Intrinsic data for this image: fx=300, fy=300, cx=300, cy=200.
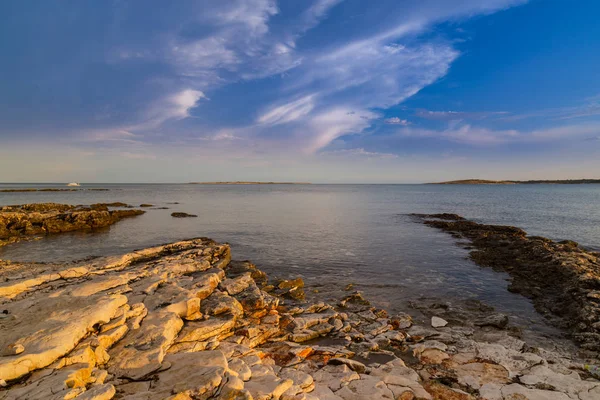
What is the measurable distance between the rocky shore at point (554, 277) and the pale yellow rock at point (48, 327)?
14395 mm

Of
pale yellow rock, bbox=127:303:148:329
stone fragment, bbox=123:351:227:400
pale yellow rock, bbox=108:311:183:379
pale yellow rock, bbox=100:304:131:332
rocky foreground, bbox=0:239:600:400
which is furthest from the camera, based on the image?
pale yellow rock, bbox=127:303:148:329

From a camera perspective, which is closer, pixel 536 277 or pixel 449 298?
pixel 449 298

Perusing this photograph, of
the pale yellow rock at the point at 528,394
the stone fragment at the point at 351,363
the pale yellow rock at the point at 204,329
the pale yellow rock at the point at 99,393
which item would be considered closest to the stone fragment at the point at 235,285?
the pale yellow rock at the point at 204,329

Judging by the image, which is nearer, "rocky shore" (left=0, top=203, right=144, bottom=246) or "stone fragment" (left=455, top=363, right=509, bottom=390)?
"stone fragment" (left=455, top=363, right=509, bottom=390)

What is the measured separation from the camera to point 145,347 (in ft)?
23.9

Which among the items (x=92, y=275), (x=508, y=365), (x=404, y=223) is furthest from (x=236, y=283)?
(x=404, y=223)

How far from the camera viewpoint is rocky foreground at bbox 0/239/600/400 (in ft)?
19.2

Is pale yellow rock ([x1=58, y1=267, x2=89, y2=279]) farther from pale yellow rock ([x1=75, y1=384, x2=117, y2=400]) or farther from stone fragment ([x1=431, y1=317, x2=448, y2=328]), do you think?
stone fragment ([x1=431, y1=317, x2=448, y2=328])

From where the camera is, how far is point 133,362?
665 cm

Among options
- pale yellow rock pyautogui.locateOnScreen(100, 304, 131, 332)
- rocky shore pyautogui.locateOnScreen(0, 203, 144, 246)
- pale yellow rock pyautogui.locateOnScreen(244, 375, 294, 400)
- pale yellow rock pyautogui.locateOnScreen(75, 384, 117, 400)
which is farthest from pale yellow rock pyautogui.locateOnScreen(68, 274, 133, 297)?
rocky shore pyautogui.locateOnScreen(0, 203, 144, 246)

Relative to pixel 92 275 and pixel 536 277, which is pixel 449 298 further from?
pixel 92 275

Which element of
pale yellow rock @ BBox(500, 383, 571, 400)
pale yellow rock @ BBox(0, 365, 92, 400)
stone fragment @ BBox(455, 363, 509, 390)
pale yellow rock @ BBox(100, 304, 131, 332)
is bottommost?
stone fragment @ BBox(455, 363, 509, 390)

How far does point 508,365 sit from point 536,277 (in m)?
11.5

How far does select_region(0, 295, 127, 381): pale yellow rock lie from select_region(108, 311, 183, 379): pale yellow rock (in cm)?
91
